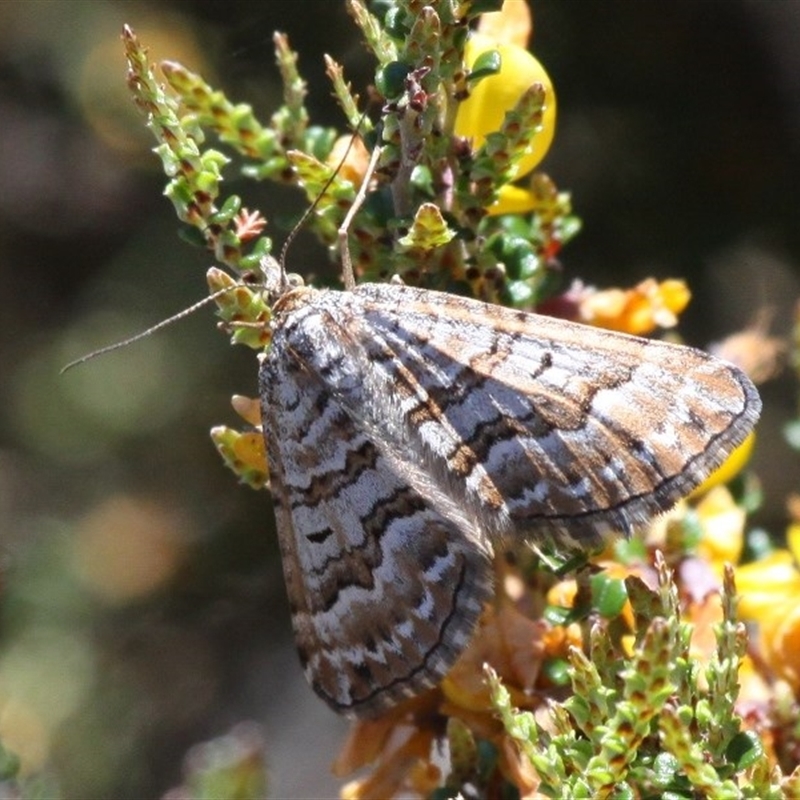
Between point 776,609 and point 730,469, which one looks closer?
point 776,609

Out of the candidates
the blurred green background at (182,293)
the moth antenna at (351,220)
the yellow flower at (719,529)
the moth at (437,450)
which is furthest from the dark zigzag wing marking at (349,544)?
the blurred green background at (182,293)

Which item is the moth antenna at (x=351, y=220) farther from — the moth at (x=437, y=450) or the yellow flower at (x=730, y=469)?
the yellow flower at (x=730, y=469)

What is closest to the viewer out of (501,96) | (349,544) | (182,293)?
(501,96)

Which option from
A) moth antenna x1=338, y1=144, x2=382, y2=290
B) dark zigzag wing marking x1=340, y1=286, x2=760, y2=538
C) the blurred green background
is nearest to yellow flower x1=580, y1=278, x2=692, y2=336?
dark zigzag wing marking x1=340, y1=286, x2=760, y2=538

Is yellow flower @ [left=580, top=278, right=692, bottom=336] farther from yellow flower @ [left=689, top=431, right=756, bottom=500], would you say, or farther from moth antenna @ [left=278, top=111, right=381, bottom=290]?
moth antenna @ [left=278, top=111, right=381, bottom=290]

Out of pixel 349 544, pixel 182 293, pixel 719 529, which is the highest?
pixel 349 544

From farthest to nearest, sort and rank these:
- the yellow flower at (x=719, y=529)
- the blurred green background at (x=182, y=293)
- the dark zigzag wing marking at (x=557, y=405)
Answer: the blurred green background at (x=182, y=293)
the yellow flower at (x=719, y=529)
the dark zigzag wing marking at (x=557, y=405)

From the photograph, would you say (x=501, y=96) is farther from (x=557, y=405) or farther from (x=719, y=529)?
(x=719, y=529)

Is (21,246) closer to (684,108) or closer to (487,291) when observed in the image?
(684,108)

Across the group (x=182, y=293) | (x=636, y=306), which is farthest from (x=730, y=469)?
(x=182, y=293)

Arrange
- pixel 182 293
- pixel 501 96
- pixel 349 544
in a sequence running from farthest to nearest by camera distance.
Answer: pixel 182 293 → pixel 349 544 → pixel 501 96
